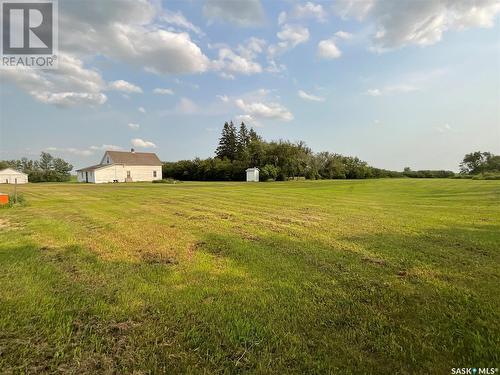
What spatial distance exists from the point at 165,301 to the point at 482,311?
371 cm

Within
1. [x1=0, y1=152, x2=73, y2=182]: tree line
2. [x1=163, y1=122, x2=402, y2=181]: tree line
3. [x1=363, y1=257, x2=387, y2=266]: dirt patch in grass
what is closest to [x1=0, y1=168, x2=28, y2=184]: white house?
[x1=0, y1=152, x2=73, y2=182]: tree line

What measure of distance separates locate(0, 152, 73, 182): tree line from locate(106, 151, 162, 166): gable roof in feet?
68.1

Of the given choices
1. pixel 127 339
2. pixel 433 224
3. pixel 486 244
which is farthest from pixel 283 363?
pixel 433 224

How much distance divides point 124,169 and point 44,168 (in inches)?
2026

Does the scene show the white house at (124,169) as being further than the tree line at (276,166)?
No

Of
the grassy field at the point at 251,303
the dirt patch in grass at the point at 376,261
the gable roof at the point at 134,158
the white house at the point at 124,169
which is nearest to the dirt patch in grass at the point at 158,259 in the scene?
the grassy field at the point at 251,303

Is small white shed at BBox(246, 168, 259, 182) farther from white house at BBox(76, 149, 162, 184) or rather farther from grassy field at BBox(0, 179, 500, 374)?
grassy field at BBox(0, 179, 500, 374)

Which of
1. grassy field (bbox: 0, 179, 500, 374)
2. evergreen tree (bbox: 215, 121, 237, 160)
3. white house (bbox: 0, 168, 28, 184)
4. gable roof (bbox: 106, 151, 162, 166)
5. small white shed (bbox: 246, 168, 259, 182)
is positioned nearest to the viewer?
grassy field (bbox: 0, 179, 500, 374)

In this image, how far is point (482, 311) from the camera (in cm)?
335

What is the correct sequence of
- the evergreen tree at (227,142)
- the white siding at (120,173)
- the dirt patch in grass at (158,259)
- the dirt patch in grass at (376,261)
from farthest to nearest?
the evergreen tree at (227,142) < the white siding at (120,173) < the dirt patch in grass at (158,259) < the dirt patch in grass at (376,261)

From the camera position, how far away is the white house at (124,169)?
173 ft

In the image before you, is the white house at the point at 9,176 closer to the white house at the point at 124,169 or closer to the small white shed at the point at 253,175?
the white house at the point at 124,169

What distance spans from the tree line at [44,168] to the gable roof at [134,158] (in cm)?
2076

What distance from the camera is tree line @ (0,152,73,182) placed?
2596 inches
